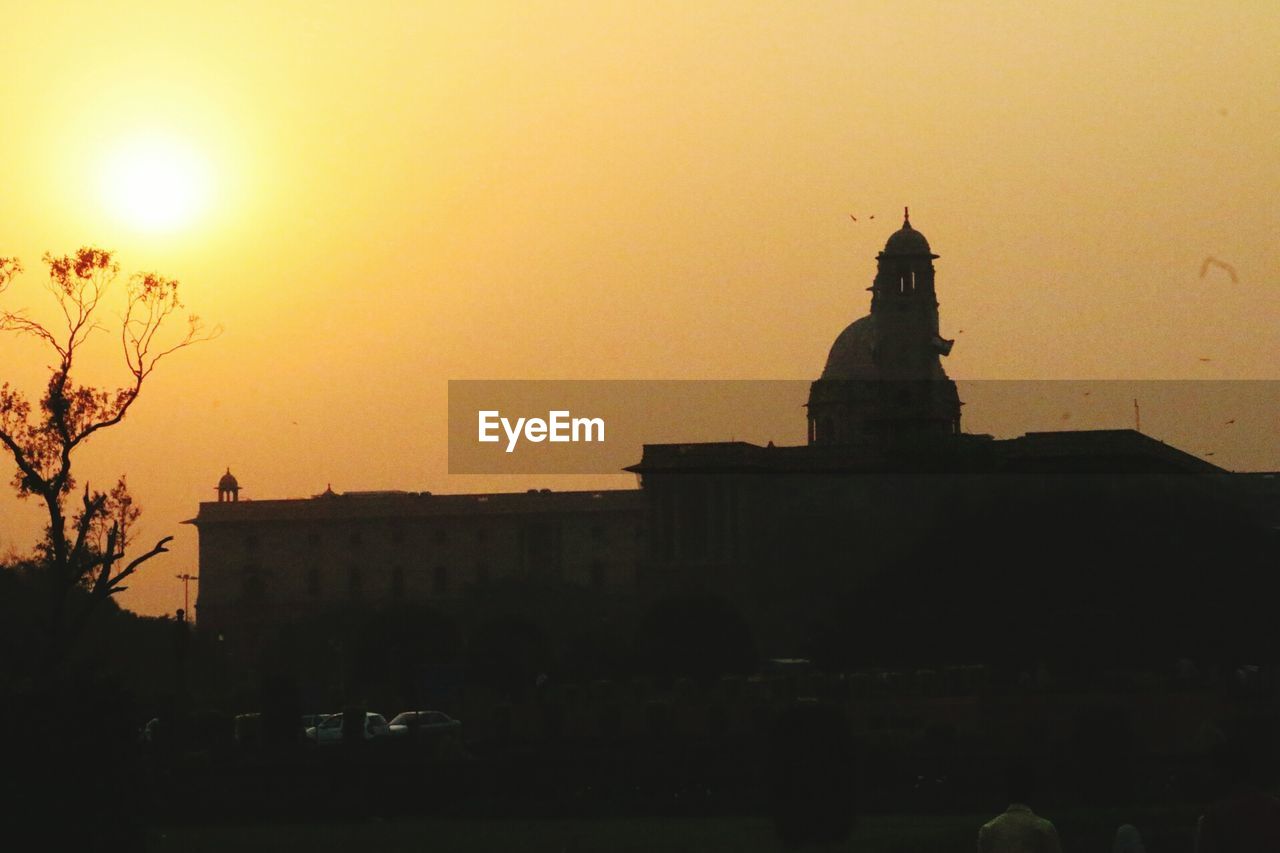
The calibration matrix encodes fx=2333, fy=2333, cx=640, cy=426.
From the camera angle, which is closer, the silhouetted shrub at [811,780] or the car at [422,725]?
the silhouetted shrub at [811,780]

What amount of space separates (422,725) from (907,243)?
66.0 metres

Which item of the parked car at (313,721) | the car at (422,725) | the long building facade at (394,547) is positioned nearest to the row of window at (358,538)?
Result: the long building facade at (394,547)

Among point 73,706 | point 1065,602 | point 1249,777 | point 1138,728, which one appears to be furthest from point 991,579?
point 1249,777

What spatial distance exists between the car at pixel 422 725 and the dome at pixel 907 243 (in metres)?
62.6

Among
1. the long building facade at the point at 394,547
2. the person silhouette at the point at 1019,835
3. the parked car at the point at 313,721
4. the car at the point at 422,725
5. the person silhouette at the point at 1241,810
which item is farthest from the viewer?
the long building facade at the point at 394,547

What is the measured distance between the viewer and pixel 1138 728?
44.2m

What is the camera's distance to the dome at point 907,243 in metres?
111

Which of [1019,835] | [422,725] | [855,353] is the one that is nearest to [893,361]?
[855,353]

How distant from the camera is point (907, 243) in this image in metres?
111

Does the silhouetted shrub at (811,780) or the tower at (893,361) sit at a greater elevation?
the tower at (893,361)

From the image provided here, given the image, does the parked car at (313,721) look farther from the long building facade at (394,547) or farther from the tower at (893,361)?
the long building facade at (394,547)

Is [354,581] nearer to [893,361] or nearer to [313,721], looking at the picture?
[893,361]

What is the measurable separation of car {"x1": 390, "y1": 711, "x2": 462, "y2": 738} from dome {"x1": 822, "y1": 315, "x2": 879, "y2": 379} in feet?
205

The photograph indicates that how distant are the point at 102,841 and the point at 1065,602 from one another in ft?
124
